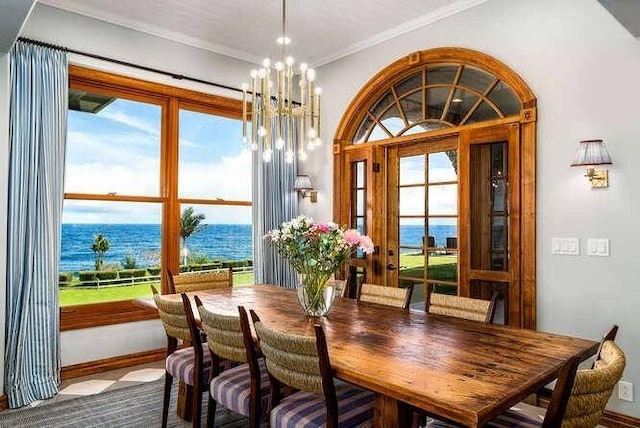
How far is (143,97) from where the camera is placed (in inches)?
165

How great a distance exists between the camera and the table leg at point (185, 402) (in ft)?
9.71

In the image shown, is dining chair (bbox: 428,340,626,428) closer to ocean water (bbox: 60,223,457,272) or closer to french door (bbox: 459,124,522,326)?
french door (bbox: 459,124,522,326)

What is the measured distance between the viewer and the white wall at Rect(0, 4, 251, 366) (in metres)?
3.58

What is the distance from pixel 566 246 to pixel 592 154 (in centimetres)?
66

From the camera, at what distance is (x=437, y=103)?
3986 millimetres

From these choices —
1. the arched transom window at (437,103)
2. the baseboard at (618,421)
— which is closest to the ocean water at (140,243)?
the arched transom window at (437,103)

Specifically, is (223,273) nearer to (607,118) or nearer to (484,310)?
(484,310)

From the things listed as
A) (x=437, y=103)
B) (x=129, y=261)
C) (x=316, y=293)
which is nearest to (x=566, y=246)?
(x=437, y=103)

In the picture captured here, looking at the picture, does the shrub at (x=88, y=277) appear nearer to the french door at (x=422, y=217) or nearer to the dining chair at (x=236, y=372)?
the dining chair at (x=236, y=372)

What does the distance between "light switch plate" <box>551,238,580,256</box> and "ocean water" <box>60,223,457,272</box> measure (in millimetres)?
837

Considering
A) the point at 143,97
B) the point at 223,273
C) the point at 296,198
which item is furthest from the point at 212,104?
the point at 223,273

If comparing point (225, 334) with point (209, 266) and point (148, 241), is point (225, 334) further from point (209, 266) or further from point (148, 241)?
point (209, 266)

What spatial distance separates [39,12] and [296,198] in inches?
114

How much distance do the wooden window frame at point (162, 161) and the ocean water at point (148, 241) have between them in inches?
6.8
